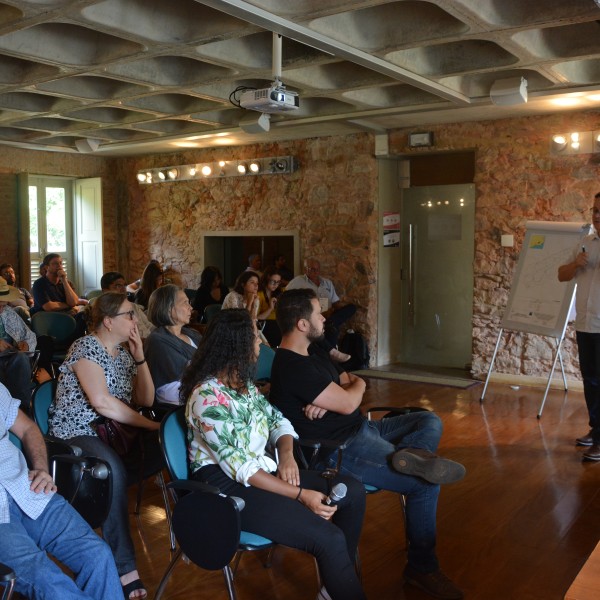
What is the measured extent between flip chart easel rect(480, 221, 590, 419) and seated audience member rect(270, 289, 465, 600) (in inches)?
139

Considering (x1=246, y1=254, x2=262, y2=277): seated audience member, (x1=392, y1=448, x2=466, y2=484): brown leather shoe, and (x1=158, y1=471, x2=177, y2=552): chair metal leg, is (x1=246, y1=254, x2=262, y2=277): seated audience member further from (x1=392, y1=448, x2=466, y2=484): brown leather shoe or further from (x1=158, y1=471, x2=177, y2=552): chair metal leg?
(x1=392, y1=448, x2=466, y2=484): brown leather shoe

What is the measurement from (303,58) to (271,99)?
864 mm

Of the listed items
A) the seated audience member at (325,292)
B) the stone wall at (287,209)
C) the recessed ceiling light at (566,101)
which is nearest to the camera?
the recessed ceiling light at (566,101)

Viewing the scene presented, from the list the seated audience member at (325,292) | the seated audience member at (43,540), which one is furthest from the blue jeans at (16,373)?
the seated audience member at (325,292)

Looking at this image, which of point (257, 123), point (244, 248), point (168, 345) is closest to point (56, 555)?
point (168, 345)

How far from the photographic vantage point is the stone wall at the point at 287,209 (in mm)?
8852

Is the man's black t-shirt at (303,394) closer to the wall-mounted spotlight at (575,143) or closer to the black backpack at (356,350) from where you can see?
the wall-mounted spotlight at (575,143)

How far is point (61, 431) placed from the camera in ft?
10.8

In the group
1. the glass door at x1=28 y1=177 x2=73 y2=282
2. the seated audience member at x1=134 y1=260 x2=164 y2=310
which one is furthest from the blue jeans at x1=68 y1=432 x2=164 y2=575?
the glass door at x1=28 y1=177 x2=73 y2=282

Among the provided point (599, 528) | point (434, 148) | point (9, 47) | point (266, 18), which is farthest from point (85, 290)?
point (599, 528)

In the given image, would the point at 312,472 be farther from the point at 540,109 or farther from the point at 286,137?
the point at 286,137

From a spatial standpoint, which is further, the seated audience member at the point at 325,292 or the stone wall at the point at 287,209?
the stone wall at the point at 287,209

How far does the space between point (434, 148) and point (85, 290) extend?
598cm

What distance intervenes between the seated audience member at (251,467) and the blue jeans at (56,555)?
47 centimetres
